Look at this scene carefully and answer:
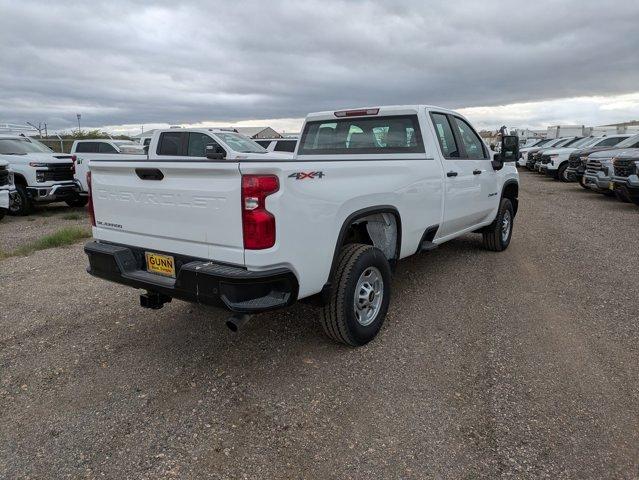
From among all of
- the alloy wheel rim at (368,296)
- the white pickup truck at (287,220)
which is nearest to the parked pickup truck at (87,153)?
the white pickup truck at (287,220)

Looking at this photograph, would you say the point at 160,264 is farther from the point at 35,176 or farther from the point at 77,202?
the point at 77,202

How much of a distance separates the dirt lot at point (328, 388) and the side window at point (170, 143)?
635 cm

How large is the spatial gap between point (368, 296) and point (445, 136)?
229 centimetres

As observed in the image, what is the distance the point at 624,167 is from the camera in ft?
36.8

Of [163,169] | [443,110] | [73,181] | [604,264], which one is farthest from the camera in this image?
[73,181]

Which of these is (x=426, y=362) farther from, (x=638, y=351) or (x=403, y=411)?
(x=638, y=351)

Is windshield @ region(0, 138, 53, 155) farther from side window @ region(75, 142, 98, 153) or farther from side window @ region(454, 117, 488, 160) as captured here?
side window @ region(454, 117, 488, 160)

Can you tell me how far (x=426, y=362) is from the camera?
3.71 meters

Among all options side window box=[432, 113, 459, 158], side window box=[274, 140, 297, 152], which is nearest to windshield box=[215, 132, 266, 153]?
side window box=[274, 140, 297, 152]

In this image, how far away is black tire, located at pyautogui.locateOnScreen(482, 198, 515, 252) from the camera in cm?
686

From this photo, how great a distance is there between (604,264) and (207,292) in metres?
5.56

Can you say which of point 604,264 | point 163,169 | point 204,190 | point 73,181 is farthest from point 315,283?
point 73,181

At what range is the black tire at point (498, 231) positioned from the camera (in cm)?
686

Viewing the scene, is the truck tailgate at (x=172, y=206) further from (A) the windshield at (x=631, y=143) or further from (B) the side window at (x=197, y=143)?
(A) the windshield at (x=631, y=143)
